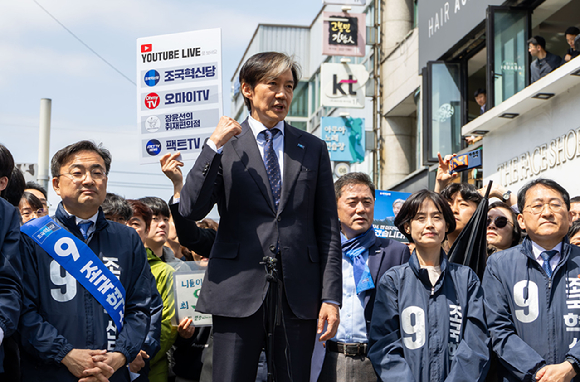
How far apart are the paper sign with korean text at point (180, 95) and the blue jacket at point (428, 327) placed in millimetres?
2203

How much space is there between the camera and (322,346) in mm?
3908

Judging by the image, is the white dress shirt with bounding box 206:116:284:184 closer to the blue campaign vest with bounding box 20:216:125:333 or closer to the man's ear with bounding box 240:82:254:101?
the man's ear with bounding box 240:82:254:101

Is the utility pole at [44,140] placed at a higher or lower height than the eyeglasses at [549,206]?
higher

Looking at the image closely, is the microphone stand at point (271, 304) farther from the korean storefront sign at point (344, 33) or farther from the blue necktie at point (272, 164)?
the korean storefront sign at point (344, 33)

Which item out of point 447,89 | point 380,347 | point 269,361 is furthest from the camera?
point 447,89

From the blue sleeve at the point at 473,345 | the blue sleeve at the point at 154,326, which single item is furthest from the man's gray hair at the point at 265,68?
the blue sleeve at the point at 473,345

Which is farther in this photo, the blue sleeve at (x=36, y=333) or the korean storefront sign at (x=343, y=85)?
the korean storefront sign at (x=343, y=85)

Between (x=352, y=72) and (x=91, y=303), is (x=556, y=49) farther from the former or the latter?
(x=91, y=303)

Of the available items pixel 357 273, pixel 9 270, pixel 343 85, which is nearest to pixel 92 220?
pixel 9 270

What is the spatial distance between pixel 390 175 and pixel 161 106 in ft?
53.0

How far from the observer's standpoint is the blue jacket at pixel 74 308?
365cm

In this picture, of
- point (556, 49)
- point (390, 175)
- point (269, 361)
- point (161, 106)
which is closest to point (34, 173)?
point (161, 106)

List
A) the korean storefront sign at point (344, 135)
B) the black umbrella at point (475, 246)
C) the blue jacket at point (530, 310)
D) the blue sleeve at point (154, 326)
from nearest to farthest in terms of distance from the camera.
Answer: the blue jacket at point (530, 310), the blue sleeve at point (154, 326), the black umbrella at point (475, 246), the korean storefront sign at point (344, 135)

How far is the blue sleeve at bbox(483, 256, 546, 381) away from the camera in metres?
4.05
